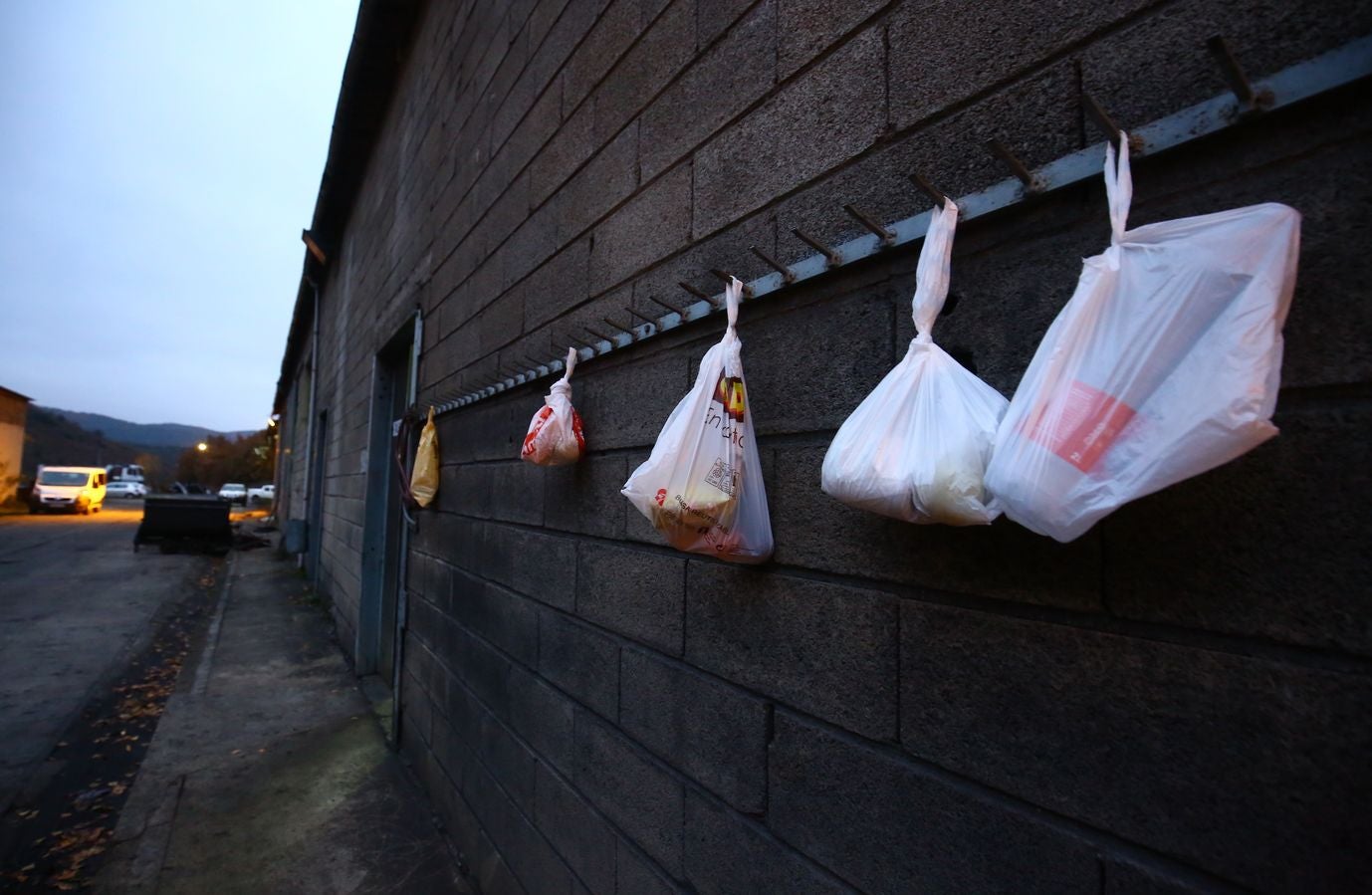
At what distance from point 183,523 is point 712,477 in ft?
60.8

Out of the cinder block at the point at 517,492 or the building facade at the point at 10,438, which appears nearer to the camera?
the cinder block at the point at 517,492

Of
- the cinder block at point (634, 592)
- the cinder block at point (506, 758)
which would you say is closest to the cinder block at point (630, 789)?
the cinder block at point (634, 592)

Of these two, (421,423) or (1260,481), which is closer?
(1260,481)

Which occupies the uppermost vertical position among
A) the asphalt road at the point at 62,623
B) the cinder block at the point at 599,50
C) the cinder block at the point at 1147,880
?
the cinder block at the point at 599,50

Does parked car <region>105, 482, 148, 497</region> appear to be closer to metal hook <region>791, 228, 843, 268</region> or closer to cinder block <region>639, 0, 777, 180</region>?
cinder block <region>639, 0, 777, 180</region>

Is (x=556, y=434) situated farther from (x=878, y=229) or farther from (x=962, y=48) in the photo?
(x=962, y=48)

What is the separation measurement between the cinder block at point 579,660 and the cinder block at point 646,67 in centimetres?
190

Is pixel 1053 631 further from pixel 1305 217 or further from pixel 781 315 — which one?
pixel 781 315

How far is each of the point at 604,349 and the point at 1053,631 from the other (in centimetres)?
171

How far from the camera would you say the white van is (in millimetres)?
27438

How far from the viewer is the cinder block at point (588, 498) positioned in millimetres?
2301

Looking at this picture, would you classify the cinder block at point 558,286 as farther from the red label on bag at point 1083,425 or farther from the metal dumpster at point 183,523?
the metal dumpster at point 183,523

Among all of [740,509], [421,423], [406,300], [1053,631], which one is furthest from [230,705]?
[1053,631]

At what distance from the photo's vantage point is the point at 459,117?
4.40 m
